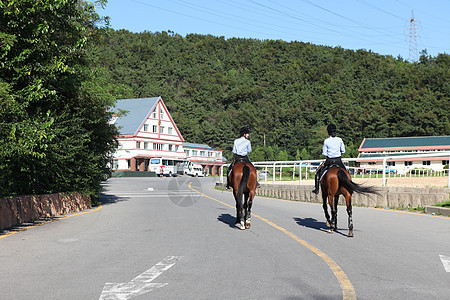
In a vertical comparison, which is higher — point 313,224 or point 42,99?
point 42,99

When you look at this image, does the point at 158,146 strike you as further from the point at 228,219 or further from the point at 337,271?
the point at 337,271

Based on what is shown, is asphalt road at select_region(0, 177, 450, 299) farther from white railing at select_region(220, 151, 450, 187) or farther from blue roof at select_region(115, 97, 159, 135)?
blue roof at select_region(115, 97, 159, 135)

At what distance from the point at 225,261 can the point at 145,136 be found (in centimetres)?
8049

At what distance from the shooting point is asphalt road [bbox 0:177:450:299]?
5359mm

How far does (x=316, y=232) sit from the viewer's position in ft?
35.2

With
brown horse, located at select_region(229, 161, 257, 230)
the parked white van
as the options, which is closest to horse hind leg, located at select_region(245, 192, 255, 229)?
brown horse, located at select_region(229, 161, 257, 230)

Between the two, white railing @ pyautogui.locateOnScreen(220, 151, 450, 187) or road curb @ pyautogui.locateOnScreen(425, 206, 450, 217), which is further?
white railing @ pyautogui.locateOnScreen(220, 151, 450, 187)

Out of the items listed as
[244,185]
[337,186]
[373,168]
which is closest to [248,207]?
[244,185]

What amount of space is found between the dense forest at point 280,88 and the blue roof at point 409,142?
445 inches

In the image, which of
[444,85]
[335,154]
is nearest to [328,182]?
[335,154]

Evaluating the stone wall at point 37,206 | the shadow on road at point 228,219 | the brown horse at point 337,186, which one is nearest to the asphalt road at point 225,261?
the shadow on road at point 228,219

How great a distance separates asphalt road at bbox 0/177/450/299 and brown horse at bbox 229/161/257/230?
1.40 feet

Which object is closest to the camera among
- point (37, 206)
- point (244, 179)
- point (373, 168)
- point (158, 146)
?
point (244, 179)

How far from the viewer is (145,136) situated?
8625cm
